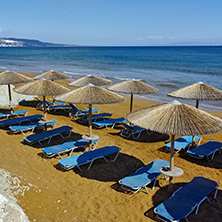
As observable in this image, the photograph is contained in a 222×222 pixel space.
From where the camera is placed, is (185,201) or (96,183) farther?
(96,183)

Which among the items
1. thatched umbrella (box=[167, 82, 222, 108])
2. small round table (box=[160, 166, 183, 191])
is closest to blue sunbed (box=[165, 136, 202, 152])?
thatched umbrella (box=[167, 82, 222, 108])

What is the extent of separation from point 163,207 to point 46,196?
2475 millimetres

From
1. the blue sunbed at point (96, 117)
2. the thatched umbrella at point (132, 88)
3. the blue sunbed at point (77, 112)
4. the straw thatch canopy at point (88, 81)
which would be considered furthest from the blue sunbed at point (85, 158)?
the blue sunbed at point (77, 112)

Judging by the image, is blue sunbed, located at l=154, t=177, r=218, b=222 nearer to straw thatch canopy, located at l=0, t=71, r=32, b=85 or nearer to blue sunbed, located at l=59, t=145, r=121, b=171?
blue sunbed, located at l=59, t=145, r=121, b=171

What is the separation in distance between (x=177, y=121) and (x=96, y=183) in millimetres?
2534

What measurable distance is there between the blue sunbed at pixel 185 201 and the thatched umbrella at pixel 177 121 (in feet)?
4.46

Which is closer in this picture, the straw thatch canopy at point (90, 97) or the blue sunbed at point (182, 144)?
the straw thatch canopy at point (90, 97)

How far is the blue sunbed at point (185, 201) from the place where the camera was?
4.43m

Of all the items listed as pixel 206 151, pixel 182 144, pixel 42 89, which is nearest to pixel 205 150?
pixel 206 151

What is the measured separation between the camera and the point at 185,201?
480 cm

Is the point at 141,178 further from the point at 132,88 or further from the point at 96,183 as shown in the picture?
the point at 132,88

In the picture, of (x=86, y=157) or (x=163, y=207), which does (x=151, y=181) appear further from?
(x=86, y=157)

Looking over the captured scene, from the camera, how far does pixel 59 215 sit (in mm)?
4707

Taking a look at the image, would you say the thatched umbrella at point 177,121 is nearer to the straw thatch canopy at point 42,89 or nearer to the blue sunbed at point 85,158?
the blue sunbed at point 85,158
